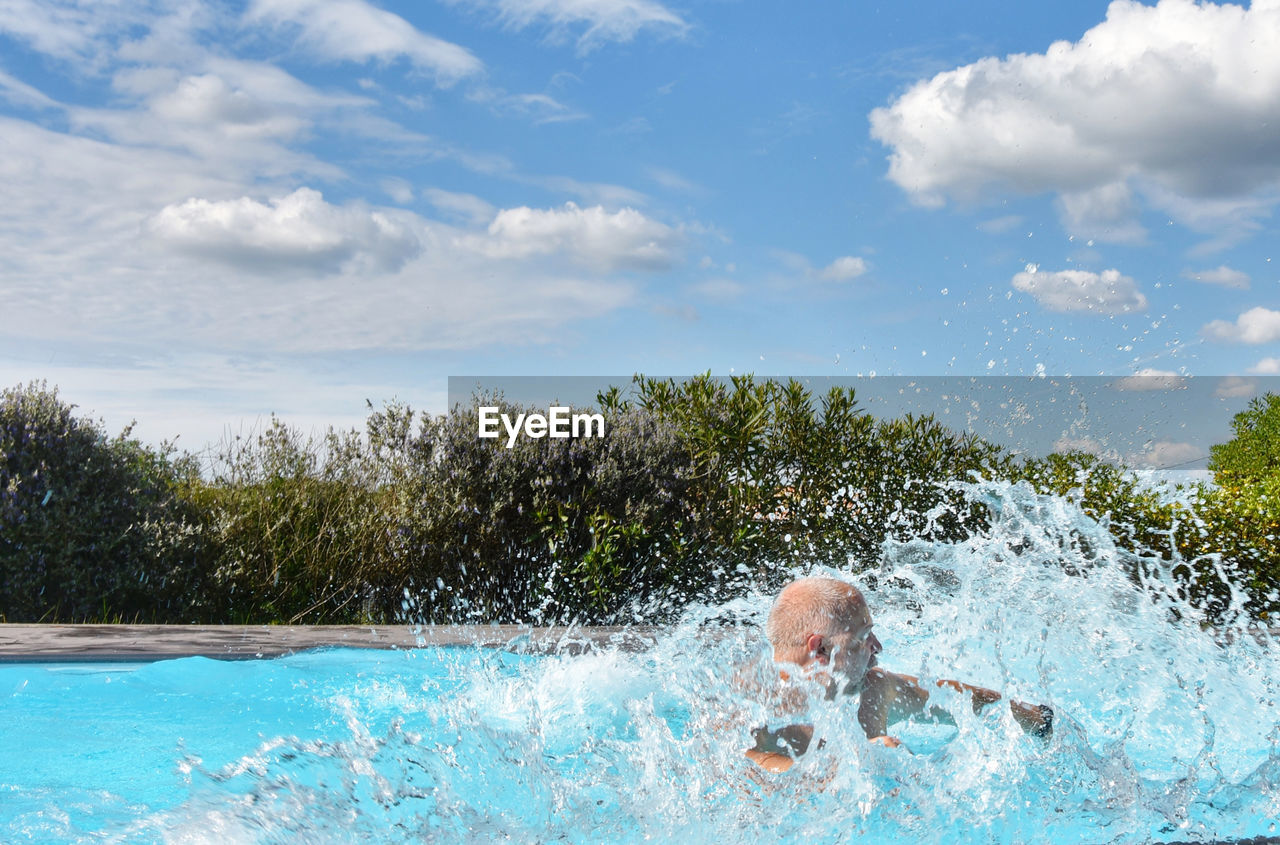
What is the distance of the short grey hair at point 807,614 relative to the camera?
3133 mm

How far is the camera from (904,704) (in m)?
3.50

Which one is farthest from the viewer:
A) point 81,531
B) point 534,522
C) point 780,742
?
point 534,522

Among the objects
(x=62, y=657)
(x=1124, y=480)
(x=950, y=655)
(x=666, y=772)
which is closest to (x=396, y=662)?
(x=62, y=657)

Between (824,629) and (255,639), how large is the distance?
12.3 feet

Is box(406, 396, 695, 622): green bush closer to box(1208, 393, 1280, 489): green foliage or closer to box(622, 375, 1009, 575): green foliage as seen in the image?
box(622, 375, 1009, 575): green foliage

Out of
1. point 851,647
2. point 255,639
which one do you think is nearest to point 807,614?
point 851,647

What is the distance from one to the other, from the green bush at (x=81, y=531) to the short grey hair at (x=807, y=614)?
4.96 m

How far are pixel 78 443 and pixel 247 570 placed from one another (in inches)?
55.8

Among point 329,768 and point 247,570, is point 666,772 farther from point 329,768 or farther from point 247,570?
point 247,570

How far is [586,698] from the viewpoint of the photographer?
473cm

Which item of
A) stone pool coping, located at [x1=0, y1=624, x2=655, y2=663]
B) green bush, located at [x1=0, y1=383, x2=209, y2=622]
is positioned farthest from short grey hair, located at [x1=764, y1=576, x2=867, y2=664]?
green bush, located at [x1=0, y1=383, x2=209, y2=622]

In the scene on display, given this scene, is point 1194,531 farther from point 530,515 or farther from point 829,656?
point 829,656

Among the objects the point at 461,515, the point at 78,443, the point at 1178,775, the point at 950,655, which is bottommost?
the point at 1178,775

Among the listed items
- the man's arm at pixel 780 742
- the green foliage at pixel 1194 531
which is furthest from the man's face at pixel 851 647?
the green foliage at pixel 1194 531
